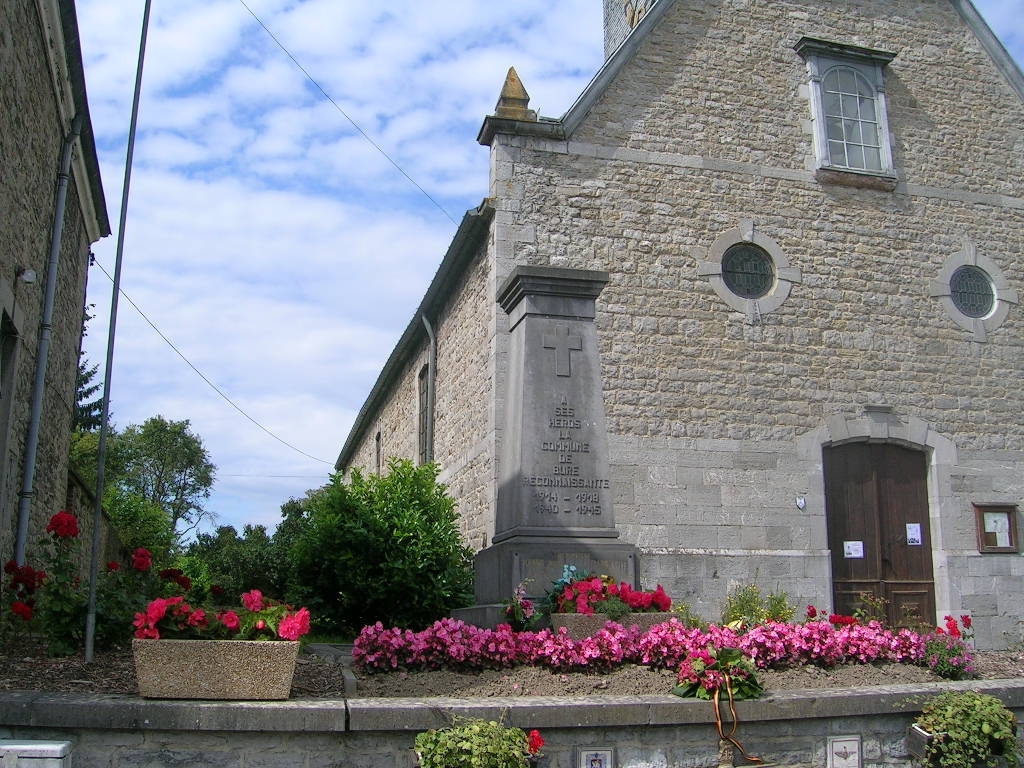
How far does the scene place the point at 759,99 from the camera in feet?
43.8

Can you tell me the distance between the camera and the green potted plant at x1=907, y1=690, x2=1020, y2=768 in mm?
5215

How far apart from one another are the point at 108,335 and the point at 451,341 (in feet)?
29.4

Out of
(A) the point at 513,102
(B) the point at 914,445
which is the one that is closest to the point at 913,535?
(B) the point at 914,445

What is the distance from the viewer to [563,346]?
809 cm

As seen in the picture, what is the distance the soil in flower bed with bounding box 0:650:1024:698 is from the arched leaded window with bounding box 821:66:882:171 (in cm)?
896

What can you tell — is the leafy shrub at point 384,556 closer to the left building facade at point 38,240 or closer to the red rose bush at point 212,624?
the left building facade at point 38,240

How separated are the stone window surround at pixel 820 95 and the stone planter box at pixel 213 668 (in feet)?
35.2

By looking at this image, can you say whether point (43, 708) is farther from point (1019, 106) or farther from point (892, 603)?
point (1019, 106)

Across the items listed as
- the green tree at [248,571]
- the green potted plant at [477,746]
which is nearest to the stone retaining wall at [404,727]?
the green potted plant at [477,746]

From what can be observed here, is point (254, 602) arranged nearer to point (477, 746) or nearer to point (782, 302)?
point (477, 746)

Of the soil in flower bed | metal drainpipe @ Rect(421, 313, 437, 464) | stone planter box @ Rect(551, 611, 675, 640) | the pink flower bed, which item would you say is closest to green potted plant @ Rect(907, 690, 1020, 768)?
the soil in flower bed

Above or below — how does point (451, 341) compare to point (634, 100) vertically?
below

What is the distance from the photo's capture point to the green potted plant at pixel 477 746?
Answer: 4.32 metres

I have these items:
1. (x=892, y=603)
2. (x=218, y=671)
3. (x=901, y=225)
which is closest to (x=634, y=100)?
(x=901, y=225)
